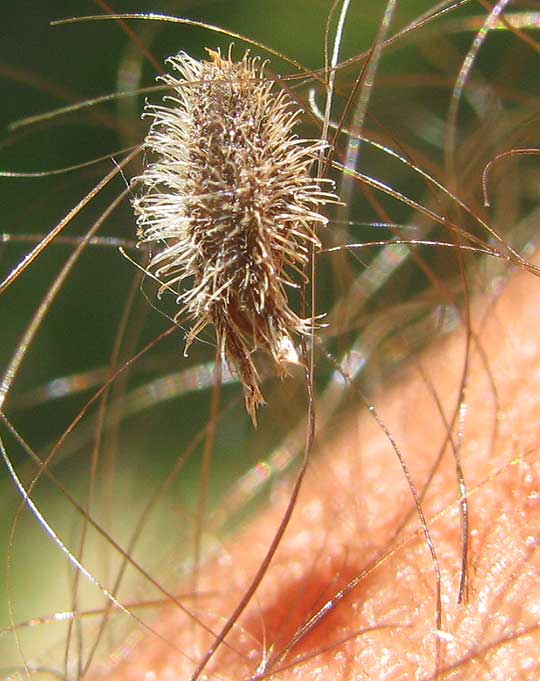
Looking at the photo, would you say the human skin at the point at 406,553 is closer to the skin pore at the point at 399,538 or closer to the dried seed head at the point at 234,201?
the skin pore at the point at 399,538

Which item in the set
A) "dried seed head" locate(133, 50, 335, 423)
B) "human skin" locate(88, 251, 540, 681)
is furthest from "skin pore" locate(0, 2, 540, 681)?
"dried seed head" locate(133, 50, 335, 423)

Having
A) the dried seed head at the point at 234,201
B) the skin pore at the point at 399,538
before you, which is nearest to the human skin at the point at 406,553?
the skin pore at the point at 399,538

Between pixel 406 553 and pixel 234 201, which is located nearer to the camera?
pixel 234 201

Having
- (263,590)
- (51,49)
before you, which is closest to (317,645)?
(263,590)

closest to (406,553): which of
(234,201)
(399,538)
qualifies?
(399,538)

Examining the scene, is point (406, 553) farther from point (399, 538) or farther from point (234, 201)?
point (234, 201)

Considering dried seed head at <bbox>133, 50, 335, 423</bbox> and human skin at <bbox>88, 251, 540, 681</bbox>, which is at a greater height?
dried seed head at <bbox>133, 50, 335, 423</bbox>

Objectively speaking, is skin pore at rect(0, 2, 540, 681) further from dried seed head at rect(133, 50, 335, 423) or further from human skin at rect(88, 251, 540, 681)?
dried seed head at rect(133, 50, 335, 423)
